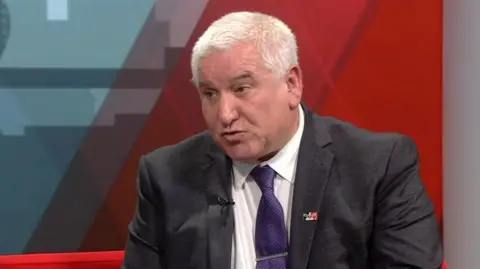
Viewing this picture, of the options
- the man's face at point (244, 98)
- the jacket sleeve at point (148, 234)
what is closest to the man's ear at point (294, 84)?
the man's face at point (244, 98)

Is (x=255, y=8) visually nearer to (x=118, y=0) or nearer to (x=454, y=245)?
(x=118, y=0)

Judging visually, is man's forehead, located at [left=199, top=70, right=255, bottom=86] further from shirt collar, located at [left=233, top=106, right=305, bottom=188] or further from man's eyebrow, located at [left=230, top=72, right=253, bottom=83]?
shirt collar, located at [left=233, top=106, right=305, bottom=188]

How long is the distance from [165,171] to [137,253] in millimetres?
211

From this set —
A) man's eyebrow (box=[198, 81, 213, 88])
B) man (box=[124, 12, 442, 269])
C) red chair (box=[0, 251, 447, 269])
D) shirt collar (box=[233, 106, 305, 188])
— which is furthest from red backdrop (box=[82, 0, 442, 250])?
man's eyebrow (box=[198, 81, 213, 88])

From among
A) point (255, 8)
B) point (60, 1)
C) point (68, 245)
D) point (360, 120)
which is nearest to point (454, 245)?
point (360, 120)

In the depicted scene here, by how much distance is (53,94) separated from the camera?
213 cm

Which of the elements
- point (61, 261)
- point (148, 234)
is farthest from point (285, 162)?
point (61, 261)

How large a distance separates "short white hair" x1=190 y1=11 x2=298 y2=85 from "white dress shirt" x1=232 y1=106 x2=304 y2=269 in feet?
0.73

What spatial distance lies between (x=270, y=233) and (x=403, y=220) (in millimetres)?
299

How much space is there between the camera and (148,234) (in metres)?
1.67

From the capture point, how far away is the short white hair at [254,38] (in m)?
1.45

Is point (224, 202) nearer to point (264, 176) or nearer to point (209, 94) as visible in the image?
point (264, 176)

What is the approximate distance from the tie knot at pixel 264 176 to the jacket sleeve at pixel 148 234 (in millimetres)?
248

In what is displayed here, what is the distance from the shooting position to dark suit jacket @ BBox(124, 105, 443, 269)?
4.95 feet
